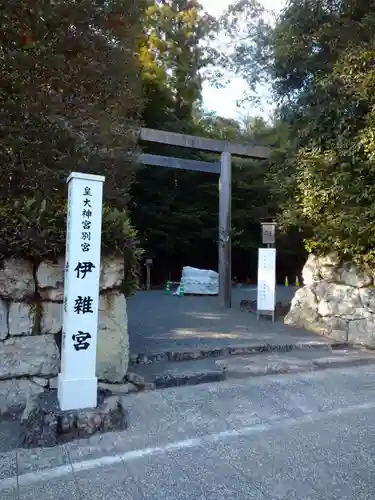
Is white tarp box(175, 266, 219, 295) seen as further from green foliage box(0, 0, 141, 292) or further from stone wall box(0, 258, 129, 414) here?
stone wall box(0, 258, 129, 414)

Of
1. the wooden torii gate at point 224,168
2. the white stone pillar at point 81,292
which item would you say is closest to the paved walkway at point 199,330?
the wooden torii gate at point 224,168

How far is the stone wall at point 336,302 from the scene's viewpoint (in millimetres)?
5988

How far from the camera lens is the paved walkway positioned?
5348 mm

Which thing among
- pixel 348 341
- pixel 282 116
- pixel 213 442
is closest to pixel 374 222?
pixel 348 341

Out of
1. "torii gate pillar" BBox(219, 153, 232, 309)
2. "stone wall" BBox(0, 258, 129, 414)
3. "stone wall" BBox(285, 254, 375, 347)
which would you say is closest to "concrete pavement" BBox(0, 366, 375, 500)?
"stone wall" BBox(0, 258, 129, 414)

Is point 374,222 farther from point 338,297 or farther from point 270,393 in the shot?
point 270,393

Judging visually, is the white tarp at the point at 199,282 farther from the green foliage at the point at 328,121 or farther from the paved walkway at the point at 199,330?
the green foliage at the point at 328,121

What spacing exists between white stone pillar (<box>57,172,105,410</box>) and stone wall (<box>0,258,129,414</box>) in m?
0.55

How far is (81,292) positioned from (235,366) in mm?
→ 2229

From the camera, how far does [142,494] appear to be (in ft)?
7.34

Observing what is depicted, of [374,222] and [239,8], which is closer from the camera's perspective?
[374,222]

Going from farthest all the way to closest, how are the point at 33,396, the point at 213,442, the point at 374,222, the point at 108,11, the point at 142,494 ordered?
the point at 374,222 < the point at 108,11 < the point at 33,396 < the point at 213,442 < the point at 142,494

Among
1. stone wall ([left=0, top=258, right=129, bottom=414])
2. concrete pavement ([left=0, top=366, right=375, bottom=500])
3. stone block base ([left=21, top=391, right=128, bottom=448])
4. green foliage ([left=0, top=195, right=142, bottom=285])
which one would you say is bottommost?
concrete pavement ([left=0, top=366, right=375, bottom=500])

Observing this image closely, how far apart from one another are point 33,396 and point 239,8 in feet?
39.3
